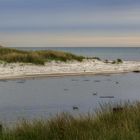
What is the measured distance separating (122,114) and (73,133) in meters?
1.97

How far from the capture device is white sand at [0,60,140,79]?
103 feet

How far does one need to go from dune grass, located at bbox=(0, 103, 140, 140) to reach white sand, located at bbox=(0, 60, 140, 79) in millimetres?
19878

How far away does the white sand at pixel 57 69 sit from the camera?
103ft

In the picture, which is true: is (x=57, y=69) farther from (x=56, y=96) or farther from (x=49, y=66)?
(x=56, y=96)

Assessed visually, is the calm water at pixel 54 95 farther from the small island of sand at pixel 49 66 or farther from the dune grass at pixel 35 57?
the dune grass at pixel 35 57

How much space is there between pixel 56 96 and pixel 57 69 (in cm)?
1407

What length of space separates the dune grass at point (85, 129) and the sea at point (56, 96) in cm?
325

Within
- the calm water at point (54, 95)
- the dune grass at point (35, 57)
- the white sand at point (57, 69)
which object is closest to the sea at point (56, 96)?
the calm water at point (54, 95)

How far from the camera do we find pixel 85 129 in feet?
29.9

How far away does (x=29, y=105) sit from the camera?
17.8 m

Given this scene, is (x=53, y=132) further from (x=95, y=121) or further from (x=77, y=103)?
(x=77, y=103)

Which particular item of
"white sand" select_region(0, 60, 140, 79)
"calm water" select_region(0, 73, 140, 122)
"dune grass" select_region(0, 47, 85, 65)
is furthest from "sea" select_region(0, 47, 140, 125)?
"dune grass" select_region(0, 47, 85, 65)

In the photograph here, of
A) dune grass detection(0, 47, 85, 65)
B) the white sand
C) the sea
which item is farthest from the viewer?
dune grass detection(0, 47, 85, 65)

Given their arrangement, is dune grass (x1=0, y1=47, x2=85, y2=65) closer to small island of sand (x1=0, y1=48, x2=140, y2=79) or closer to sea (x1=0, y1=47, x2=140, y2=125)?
small island of sand (x1=0, y1=48, x2=140, y2=79)
